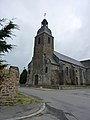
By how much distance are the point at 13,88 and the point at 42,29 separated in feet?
122

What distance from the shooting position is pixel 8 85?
9.08 meters

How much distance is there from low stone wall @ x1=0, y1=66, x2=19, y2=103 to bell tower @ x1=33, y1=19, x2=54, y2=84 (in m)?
29.6

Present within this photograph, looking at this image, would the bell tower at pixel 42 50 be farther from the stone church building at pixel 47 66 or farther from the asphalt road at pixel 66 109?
the asphalt road at pixel 66 109

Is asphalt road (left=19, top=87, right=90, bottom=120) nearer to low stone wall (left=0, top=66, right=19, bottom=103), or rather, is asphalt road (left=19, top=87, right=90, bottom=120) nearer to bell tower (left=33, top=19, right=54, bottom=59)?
low stone wall (left=0, top=66, right=19, bottom=103)

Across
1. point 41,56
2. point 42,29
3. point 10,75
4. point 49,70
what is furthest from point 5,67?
point 42,29

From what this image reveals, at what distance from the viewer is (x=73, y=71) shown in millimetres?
46562

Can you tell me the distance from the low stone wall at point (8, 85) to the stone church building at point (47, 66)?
28.6 meters

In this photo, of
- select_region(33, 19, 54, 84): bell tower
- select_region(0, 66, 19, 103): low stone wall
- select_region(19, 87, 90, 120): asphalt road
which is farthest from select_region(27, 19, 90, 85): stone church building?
select_region(0, 66, 19, 103): low stone wall

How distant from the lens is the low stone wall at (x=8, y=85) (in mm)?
8711

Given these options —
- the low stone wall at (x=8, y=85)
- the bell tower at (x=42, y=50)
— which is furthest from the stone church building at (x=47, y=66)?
the low stone wall at (x=8, y=85)

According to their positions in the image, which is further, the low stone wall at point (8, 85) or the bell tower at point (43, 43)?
the bell tower at point (43, 43)

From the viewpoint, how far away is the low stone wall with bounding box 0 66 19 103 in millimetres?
8711

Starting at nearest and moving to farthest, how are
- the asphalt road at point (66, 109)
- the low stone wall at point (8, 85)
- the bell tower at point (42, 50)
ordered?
the asphalt road at point (66, 109) < the low stone wall at point (8, 85) < the bell tower at point (42, 50)

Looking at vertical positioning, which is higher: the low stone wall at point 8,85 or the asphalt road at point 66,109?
the low stone wall at point 8,85
